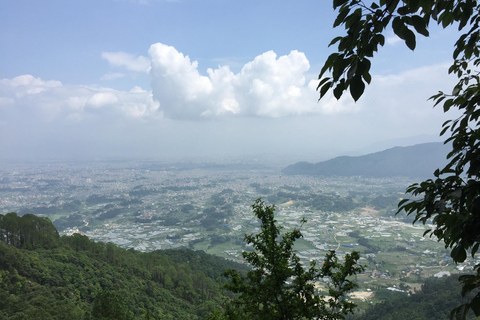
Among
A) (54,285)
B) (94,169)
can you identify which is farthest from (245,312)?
(94,169)

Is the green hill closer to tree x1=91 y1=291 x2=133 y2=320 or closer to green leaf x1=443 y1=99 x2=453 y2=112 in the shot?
tree x1=91 y1=291 x2=133 y2=320

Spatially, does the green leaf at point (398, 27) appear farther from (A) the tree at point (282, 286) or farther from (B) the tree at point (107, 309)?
(B) the tree at point (107, 309)

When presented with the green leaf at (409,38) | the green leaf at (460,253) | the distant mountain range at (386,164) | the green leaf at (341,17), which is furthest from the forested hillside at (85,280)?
the distant mountain range at (386,164)

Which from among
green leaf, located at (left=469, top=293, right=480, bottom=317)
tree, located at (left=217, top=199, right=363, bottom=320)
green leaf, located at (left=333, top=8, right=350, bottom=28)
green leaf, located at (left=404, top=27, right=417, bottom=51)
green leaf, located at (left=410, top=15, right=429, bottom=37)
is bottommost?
tree, located at (left=217, top=199, right=363, bottom=320)

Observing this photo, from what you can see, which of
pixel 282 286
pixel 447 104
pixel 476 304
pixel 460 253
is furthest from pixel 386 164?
pixel 476 304

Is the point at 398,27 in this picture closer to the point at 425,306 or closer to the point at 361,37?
the point at 361,37

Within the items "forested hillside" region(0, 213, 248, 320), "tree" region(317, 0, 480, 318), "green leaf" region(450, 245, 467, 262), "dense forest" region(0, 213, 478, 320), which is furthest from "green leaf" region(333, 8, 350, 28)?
"forested hillside" region(0, 213, 248, 320)
